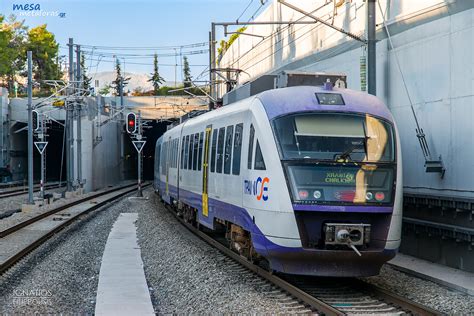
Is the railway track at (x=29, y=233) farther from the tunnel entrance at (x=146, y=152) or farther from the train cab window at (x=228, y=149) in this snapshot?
the tunnel entrance at (x=146, y=152)

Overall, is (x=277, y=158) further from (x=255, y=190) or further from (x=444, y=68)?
(x=444, y=68)

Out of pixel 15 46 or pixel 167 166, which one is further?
pixel 15 46

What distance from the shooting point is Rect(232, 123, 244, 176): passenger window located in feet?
35.4

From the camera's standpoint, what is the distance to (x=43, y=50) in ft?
287

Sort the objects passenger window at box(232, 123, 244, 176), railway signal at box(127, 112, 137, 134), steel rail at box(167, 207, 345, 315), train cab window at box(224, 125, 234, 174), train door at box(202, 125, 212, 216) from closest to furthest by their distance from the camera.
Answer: steel rail at box(167, 207, 345, 315) → passenger window at box(232, 123, 244, 176) → train cab window at box(224, 125, 234, 174) → train door at box(202, 125, 212, 216) → railway signal at box(127, 112, 137, 134)

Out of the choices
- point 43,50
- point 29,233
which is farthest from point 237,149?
point 43,50

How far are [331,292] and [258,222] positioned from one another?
1.45 meters

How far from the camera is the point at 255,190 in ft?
31.9

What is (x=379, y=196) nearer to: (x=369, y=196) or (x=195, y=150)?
(x=369, y=196)

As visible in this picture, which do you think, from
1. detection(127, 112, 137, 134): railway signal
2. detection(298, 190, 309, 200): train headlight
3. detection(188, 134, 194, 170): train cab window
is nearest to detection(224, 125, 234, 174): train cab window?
detection(298, 190, 309, 200): train headlight

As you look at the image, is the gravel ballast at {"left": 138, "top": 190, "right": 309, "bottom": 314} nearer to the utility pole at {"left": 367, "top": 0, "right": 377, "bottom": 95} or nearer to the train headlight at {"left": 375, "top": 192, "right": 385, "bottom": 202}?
the train headlight at {"left": 375, "top": 192, "right": 385, "bottom": 202}

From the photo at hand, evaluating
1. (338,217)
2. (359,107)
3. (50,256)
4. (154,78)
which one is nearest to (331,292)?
(338,217)

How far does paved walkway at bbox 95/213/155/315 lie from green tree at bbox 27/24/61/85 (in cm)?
7533

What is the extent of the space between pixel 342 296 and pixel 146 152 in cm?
7510
